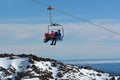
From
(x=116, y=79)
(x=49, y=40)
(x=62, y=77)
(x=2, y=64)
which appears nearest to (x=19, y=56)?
(x=2, y=64)

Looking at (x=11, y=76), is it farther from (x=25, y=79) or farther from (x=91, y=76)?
(x=91, y=76)

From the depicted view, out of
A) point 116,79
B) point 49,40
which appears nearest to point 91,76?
point 116,79

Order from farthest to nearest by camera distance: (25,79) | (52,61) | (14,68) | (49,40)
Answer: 1. (52,61)
2. (14,68)
3. (25,79)
4. (49,40)

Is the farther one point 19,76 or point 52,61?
point 52,61

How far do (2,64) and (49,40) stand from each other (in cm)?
6435

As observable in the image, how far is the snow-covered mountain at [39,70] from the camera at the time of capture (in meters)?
103

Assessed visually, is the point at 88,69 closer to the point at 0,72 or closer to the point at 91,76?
the point at 91,76

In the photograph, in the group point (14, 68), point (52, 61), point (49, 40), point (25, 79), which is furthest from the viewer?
point (52, 61)

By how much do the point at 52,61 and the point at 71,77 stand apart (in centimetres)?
1143

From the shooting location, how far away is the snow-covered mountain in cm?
10306

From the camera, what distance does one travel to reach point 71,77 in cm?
10419

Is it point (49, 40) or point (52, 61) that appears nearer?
point (49, 40)

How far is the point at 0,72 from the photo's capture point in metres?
104

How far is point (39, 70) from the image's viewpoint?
10756cm
